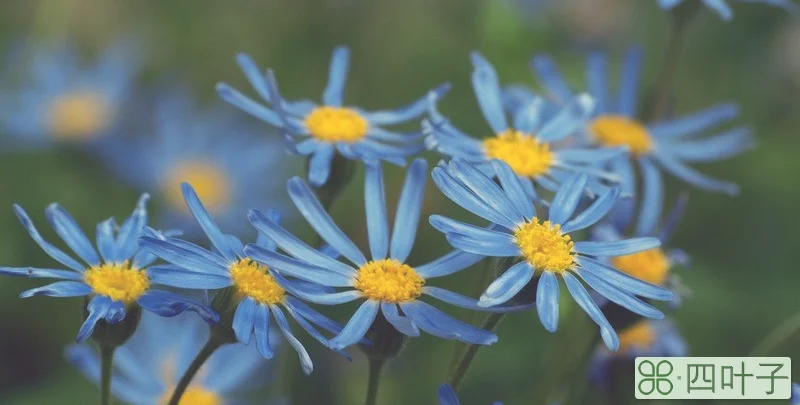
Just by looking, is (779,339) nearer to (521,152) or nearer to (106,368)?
(521,152)

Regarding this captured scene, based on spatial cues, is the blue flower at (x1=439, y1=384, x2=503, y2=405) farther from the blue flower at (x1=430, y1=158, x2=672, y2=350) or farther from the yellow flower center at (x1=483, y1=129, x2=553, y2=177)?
the yellow flower center at (x1=483, y1=129, x2=553, y2=177)

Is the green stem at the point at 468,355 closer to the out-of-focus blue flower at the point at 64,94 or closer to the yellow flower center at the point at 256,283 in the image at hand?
the yellow flower center at the point at 256,283

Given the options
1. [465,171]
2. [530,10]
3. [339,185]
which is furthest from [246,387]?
[530,10]

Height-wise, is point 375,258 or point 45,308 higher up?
point 45,308

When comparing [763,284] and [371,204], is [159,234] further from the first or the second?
[763,284]

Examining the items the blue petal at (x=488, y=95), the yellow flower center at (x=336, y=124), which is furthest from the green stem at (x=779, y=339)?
the yellow flower center at (x=336, y=124)
